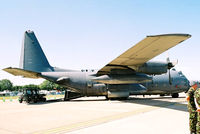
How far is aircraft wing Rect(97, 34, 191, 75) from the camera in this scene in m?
12.6

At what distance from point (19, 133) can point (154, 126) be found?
18.3 ft

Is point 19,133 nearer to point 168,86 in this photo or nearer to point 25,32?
point 25,32

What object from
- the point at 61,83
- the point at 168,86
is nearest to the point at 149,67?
the point at 168,86

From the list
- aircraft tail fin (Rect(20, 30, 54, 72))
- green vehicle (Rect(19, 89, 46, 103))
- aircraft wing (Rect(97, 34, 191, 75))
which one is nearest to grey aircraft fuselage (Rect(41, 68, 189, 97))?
aircraft tail fin (Rect(20, 30, 54, 72))

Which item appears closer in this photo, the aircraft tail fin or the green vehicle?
the green vehicle

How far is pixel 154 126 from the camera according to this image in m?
7.81

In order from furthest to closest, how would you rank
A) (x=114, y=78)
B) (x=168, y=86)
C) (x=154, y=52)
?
1. (x=168, y=86)
2. (x=114, y=78)
3. (x=154, y=52)

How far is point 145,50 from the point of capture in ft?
50.1

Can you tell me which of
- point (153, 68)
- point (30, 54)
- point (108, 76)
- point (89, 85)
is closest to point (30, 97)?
point (30, 54)

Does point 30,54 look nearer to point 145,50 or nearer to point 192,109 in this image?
point 145,50

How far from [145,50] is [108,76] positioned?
267 inches

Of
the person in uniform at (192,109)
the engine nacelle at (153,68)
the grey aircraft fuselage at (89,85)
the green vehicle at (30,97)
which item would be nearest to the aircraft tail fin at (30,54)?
the grey aircraft fuselage at (89,85)

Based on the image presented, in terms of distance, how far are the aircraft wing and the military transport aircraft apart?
10 centimetres

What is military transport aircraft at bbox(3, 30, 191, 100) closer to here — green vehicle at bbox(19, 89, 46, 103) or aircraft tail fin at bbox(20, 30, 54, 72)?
aircraft tail fin at bbox(20, 30, 54, 72)
